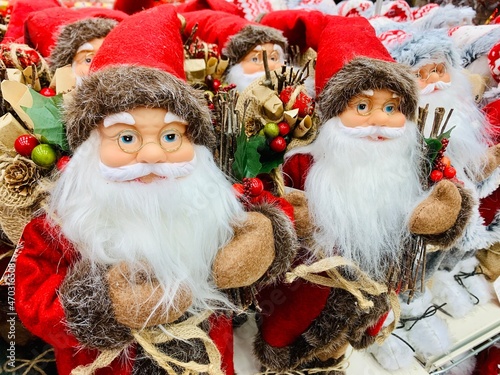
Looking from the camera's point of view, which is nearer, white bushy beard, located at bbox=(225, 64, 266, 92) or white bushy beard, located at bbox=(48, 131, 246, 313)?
white bushy beard, located at bbox=(48, 131, 246, 313)

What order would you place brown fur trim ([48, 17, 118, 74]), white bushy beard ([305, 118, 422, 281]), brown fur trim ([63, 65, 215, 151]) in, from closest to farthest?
brown fur trim ([63, 65, 215, 151]) < white bushy beard ([305, 118, 422, 281]) < brown fur trim ([48, 17, 118, 74])

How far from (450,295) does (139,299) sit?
1.12 metres

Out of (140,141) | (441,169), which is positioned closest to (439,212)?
(441,169)

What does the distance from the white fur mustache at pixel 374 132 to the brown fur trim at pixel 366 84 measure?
49 mm

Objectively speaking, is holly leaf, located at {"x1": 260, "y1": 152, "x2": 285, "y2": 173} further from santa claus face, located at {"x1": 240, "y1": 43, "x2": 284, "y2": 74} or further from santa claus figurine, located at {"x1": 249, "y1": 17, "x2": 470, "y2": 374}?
santa claus face, located at {"x1": 240, "y1": 43, "x2": 284, "y2": 74}

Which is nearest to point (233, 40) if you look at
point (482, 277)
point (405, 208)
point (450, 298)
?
point (405, 208)

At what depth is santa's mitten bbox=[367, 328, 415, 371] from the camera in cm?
109

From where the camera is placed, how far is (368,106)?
0.79 metres

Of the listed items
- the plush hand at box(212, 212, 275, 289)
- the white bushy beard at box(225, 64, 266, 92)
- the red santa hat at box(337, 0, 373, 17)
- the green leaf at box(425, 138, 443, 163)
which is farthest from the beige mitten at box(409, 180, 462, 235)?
the red santa hat at box(337, 0, 373, 17)

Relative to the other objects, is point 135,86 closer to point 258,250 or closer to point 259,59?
point 258,250

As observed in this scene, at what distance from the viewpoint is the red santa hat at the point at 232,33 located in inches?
42.4

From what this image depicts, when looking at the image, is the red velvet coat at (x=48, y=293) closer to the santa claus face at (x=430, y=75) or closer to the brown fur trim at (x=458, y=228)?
the brown fur trim at (x=458, y=228)

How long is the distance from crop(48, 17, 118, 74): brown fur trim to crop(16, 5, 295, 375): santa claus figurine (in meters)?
0.24

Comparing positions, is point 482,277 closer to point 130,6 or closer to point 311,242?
point 311,242
